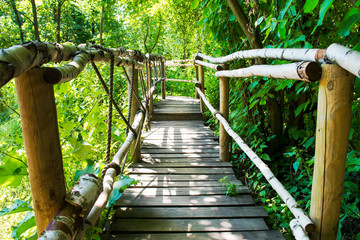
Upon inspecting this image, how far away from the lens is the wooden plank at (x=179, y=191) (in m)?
2.18

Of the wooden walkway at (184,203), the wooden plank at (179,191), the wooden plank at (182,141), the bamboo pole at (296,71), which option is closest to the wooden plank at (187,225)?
the wooden walkway at (184,203)

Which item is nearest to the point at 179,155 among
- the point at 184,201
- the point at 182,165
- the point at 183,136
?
the point at 182,165

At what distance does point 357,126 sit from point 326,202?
106 centimetres

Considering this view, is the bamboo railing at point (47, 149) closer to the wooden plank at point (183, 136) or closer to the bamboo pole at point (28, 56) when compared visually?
the bamboo pole at point (28, 56)

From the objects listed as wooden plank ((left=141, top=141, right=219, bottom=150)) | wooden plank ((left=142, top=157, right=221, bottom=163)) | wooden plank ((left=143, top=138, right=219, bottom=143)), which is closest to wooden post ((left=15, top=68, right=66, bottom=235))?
wooden plank ((left=142, top=157, right=221, bottom=163))

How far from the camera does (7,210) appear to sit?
128cm

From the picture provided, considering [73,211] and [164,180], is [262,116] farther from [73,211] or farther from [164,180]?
[73,211]

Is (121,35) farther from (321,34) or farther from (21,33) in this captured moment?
(321,34)

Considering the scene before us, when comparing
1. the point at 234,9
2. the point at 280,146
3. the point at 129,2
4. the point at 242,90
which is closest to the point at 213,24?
the point at 234,9

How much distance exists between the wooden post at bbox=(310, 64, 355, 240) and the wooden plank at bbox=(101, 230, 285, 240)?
0.65 m

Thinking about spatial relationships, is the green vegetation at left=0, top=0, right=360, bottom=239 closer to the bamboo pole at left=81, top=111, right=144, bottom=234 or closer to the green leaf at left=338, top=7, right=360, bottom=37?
the green leaf at left=338, top=7, right=360, bottom=37

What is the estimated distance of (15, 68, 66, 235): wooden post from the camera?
83cm

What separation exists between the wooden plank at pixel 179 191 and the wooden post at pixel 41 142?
4.19ft

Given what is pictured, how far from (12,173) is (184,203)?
3.98ft
